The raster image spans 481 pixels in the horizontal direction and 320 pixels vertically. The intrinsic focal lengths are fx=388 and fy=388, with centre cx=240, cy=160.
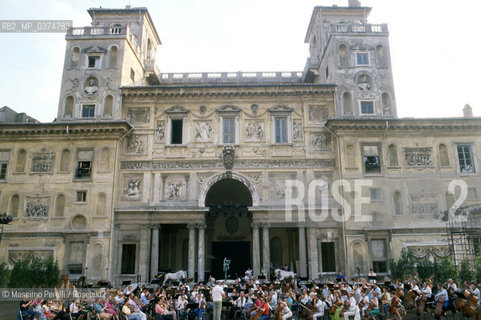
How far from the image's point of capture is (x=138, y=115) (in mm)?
28859

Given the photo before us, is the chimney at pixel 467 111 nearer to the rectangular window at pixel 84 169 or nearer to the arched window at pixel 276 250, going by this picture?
the arched window at pixel 276 250

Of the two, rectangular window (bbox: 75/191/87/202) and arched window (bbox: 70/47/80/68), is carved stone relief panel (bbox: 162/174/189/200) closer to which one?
rectangular window (bbox: 75/191/87/202)

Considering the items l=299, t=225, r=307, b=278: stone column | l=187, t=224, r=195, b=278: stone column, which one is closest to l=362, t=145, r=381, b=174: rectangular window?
l=299, t=225, r=307, b=278: stone column

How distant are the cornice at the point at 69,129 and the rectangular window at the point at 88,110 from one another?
4.61 feet

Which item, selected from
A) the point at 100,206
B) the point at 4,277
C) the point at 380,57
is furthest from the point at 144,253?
the point at 380,57

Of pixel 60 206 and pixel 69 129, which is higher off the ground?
pixel 69 129

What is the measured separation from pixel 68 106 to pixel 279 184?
16687mm

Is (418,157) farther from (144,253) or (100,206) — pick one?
(100,206)

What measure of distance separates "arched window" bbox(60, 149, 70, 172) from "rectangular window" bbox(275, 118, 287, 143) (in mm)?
15173

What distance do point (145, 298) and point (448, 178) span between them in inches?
856

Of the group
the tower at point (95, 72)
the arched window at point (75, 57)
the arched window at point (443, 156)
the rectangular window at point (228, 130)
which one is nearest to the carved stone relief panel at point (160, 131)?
the tower at point (95, 72)

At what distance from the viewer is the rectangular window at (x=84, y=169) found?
27391 millimetres

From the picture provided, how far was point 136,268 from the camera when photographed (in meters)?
26.1

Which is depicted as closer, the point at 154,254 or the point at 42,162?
the point at 154,254
